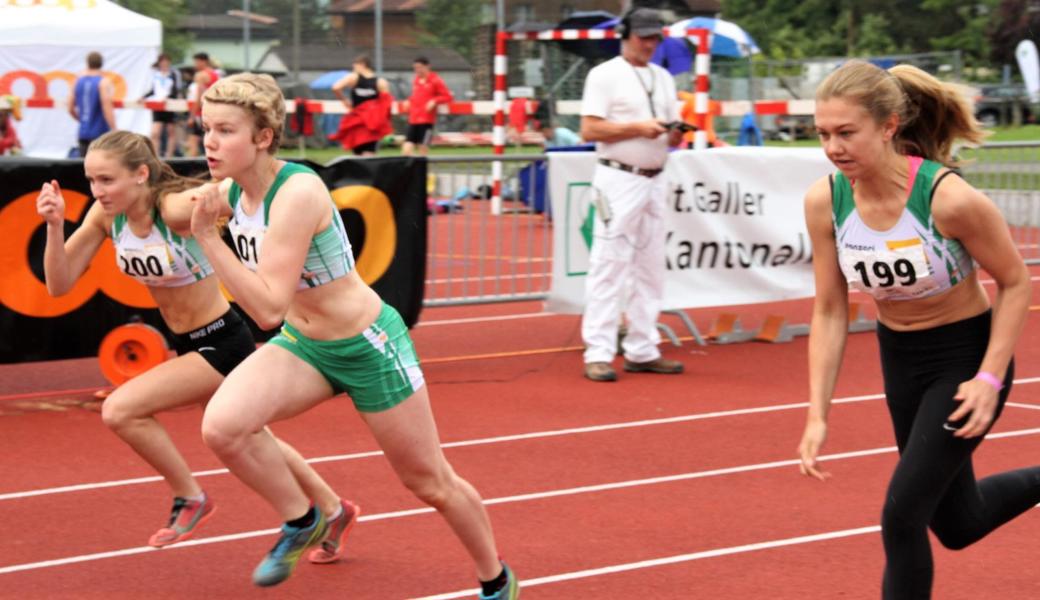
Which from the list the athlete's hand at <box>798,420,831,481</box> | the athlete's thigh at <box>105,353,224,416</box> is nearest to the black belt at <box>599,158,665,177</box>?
the athlete's thigh at <box>105,353,224,416</box>

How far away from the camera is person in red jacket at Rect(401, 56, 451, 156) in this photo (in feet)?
78.2

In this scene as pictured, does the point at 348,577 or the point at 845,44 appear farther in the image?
the point at 845,44

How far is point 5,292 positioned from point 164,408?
11.3 feet

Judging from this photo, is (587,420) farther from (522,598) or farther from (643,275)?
(522,598)

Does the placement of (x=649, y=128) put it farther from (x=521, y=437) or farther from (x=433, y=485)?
(x=433, y=485)

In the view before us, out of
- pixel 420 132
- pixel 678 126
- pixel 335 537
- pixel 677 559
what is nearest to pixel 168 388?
pixel 335 537

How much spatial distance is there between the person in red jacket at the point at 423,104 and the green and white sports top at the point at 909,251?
767 inches

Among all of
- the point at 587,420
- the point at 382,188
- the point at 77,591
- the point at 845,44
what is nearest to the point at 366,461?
the point at 587,420

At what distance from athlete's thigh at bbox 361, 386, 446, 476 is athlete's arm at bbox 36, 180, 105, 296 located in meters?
1.60

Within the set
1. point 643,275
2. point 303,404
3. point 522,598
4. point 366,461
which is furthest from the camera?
point 643,275

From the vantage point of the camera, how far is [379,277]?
980 cm

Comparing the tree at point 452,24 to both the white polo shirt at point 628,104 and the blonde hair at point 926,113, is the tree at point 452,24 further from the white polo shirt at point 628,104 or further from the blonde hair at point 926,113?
the blonde hair at point 926,113

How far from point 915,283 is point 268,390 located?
199cm

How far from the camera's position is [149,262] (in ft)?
20.2
